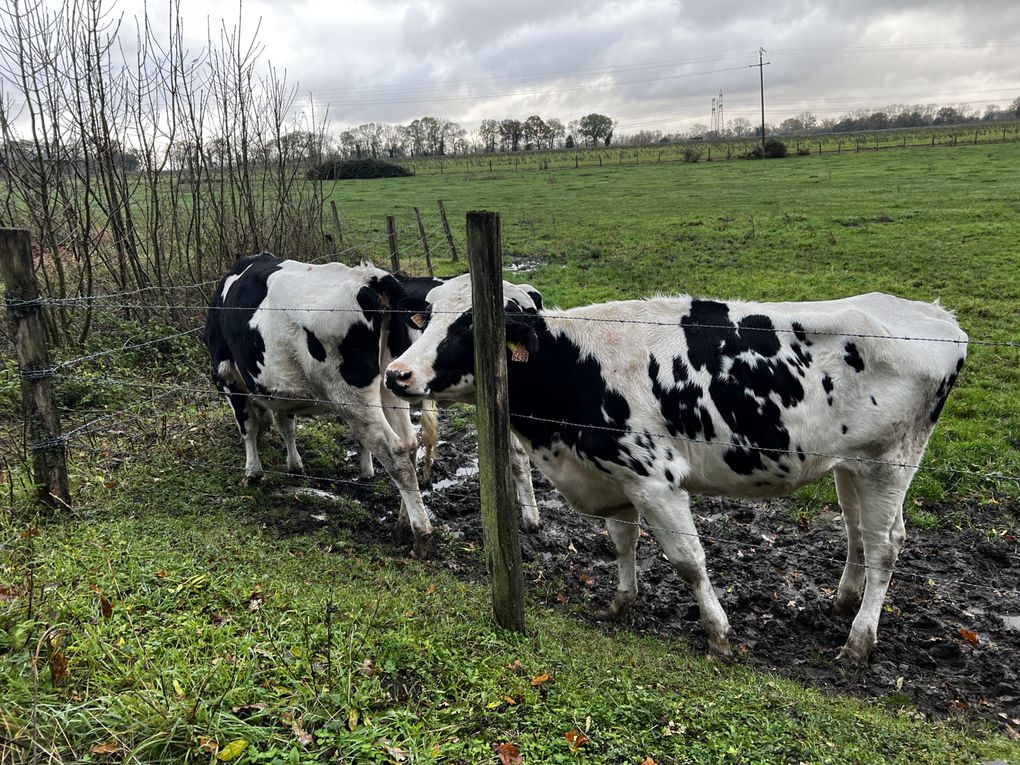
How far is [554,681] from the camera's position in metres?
3.56

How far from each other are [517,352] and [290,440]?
13.7 ft

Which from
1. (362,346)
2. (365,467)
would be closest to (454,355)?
(362,346)

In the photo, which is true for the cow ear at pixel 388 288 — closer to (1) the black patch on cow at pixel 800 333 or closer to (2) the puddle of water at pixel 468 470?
(2) the puddle of water at pixel 468 470

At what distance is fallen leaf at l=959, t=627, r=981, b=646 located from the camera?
15.6 ft

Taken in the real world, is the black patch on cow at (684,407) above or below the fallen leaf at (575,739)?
above

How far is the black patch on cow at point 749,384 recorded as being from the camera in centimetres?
455

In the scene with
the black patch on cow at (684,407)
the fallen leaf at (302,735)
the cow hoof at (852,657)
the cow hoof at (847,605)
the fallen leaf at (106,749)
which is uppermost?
the black patch on cow at (684,407)

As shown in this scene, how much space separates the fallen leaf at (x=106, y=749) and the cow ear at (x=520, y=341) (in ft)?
9.09

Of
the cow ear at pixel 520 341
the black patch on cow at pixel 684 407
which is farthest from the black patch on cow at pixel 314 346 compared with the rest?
the black patch on cow at pixel 684 407

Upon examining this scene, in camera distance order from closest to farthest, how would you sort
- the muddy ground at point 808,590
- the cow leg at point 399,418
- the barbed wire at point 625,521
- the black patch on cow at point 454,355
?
the muddy ground at point 808,590, the black patch on cow at point 454,355, the barbed wire at point 625,521, the cow leg at point 399,418

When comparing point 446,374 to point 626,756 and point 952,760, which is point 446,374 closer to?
point 626,756

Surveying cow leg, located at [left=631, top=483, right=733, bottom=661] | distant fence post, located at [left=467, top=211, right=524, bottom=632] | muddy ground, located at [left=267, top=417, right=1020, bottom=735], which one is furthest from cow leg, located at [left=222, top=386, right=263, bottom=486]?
cow leg, located at [left=631, top=483, right=733, bottom=661]

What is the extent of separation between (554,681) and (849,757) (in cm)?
142

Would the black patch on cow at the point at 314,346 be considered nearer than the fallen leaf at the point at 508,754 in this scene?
No
